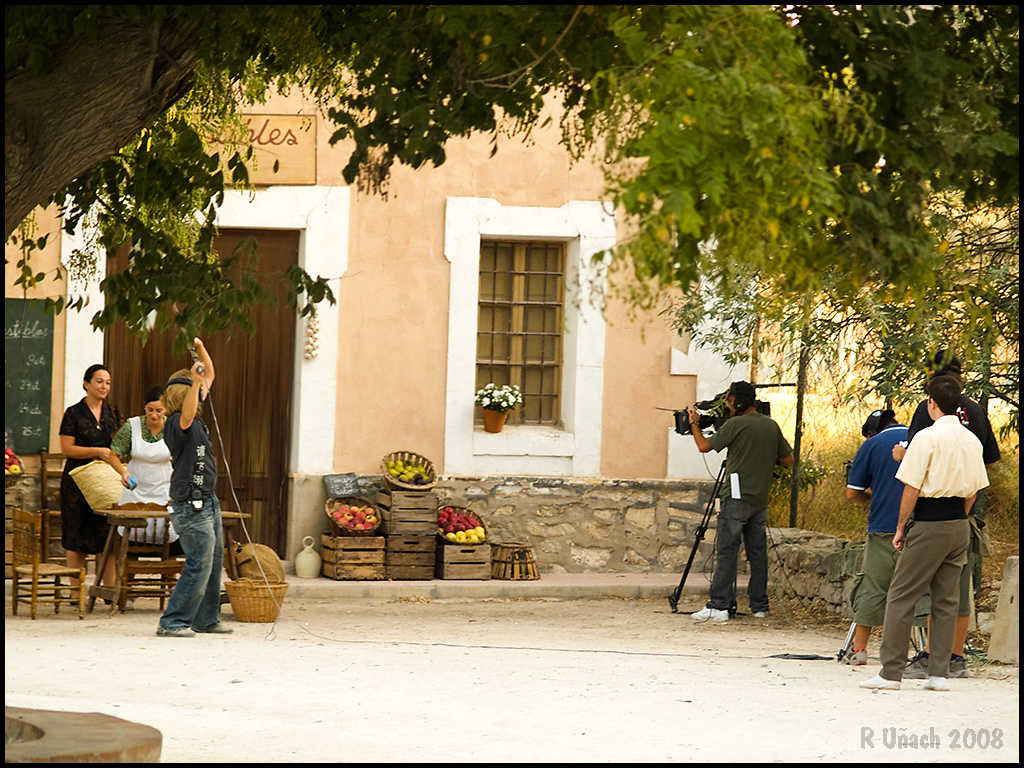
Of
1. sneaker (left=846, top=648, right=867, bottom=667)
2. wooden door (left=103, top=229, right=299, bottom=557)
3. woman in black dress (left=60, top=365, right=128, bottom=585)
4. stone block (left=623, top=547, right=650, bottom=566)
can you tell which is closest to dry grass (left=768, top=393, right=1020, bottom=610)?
stone block (left=623, top=547, right=650, bottom=566)

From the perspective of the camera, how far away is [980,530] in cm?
932

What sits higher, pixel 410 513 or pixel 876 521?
pixel 876 521

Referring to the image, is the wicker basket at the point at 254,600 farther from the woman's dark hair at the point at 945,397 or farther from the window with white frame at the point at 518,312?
the woman's dark hair at the point at 945,397

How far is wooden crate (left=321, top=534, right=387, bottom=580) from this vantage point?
42.0 feet

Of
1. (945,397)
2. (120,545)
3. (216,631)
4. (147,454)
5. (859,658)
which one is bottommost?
(216,631)

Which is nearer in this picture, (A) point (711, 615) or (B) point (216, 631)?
(B) point (216, 631)

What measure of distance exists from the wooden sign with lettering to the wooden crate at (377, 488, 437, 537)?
297 cm

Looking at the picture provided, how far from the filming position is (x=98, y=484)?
11117 millimetres

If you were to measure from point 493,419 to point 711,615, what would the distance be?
302 cm

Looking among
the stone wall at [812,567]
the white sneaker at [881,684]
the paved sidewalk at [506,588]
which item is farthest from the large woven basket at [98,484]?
the white sneaker at [881,684]

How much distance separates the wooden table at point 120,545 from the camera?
10.7m

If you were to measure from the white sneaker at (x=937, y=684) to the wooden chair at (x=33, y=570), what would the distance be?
19.6ft

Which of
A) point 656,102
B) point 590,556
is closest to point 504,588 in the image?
point 590,556

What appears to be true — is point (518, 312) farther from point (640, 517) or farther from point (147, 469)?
point (147, 469)
